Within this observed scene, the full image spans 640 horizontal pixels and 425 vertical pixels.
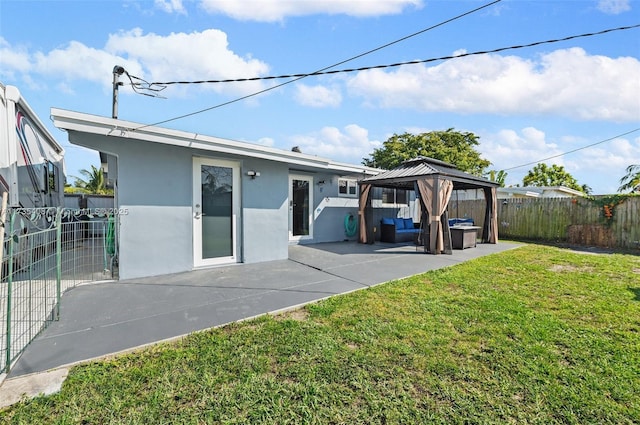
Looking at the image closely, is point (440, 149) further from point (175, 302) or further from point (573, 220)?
point (175, 302)

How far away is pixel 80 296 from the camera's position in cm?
421

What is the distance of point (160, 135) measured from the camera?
5074 mm

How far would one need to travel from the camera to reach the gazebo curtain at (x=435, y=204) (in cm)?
827

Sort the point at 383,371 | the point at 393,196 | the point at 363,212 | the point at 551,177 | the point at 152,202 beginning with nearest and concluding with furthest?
1. the point at 383,371
2. the point at 152,202
3. the point at 363,212
4. the point at 393,196
5. the point at 551,177

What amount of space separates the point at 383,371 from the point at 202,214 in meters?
4.82

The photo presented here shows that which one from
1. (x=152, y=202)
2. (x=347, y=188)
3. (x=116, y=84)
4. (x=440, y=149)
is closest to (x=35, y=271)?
(x=152, y=202)

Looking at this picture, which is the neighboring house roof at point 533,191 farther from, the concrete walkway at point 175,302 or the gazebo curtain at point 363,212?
the concrete walkway at point 175,302

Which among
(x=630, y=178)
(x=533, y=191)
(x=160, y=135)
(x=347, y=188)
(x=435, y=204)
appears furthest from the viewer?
(x=533, y=191)

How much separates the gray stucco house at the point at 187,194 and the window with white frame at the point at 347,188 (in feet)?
10.5

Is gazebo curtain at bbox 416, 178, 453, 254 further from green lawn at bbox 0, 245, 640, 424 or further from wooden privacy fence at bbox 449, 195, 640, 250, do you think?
wooden privacy fence at bbox 449, 195, 640, 250

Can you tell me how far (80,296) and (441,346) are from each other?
479 centimetres

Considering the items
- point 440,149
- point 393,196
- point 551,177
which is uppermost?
point 440,149

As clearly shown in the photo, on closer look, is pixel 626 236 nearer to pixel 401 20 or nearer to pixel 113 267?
pixel 401 20

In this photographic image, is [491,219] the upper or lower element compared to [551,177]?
lower
